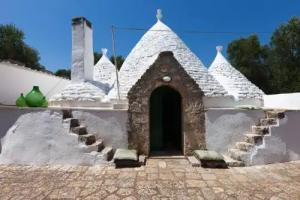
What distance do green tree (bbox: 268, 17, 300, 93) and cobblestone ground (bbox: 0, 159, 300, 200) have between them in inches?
787

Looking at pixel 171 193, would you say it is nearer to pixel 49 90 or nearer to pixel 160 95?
pixel 160 95

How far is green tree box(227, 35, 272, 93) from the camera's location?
2694 centimetres

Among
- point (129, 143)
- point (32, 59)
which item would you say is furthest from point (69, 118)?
point (32, 59)

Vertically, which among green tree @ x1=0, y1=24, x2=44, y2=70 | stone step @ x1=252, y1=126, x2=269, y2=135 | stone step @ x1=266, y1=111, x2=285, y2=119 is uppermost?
green tree @ x1=0, y1=24, x2=44, y2=70

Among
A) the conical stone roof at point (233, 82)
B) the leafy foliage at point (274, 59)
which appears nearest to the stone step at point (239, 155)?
the conical stone roof at point (233, 82)

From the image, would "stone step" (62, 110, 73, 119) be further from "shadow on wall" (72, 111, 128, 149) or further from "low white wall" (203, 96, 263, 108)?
"low white wall" (203, 96, 263, 108)

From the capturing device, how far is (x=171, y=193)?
4.64 metres

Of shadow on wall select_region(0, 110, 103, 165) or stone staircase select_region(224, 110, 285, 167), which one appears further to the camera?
→ stone staircase select_region(224, 110, 285, 167)

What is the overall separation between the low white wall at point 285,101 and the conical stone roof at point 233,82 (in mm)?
927

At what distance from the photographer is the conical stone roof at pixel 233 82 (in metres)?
10.2

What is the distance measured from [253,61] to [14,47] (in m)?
25.2

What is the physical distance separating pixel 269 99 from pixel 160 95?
633 cm

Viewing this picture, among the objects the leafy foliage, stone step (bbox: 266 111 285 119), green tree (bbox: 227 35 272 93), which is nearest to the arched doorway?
stone step (bbox: 266 111 285 119)

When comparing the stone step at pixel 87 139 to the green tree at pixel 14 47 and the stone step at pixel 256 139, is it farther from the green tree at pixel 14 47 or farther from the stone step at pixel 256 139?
the green tree at pixel 14 47
